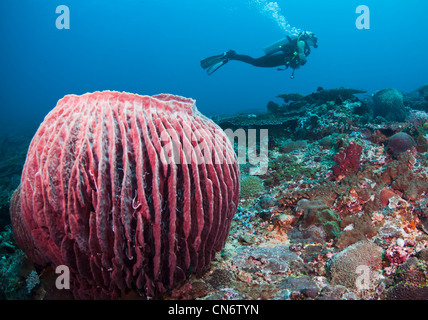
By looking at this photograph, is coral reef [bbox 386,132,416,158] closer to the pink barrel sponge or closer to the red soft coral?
the red soft coral

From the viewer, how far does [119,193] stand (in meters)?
1.93

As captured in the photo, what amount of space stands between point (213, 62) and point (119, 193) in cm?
1481

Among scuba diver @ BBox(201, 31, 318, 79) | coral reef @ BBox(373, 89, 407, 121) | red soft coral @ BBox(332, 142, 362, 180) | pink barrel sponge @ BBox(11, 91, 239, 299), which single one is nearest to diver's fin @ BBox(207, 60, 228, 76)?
scuba diver @ BBox(201, 31, 318, 79)

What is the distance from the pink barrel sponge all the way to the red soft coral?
12.9 ft

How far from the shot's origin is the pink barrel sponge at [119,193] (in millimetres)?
1907

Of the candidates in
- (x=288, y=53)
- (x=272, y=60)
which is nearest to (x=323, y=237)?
(x=288, y=53)

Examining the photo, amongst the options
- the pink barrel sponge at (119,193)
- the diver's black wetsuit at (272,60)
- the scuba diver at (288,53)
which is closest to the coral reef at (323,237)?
the pink barrel sponge at (119,193)

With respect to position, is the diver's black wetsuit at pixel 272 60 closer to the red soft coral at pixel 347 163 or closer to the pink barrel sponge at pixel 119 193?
the red soft coral at pixel 347 163

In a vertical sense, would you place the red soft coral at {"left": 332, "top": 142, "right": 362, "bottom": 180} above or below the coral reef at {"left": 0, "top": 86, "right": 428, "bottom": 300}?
above

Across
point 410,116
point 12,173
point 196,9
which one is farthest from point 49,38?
point 410,116

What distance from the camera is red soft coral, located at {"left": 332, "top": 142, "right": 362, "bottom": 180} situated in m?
5.15

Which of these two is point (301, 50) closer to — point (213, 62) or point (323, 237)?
point (213, 62)

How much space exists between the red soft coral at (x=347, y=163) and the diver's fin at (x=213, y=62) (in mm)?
11414
